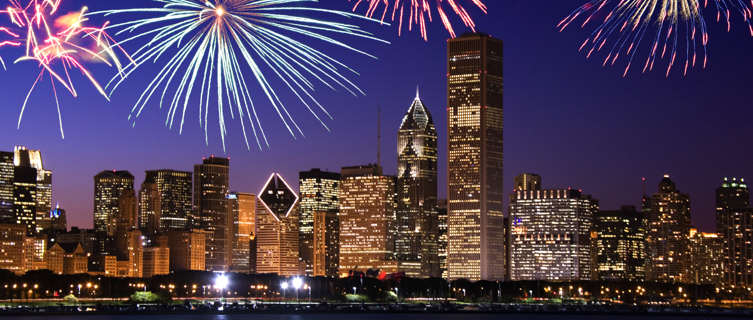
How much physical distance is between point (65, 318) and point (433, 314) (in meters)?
59.6

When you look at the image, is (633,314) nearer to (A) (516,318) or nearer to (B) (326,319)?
(A) (516,318)

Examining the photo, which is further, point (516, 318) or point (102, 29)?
point (516, 318)

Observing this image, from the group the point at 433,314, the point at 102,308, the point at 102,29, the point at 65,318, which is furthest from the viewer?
the point at 433,314

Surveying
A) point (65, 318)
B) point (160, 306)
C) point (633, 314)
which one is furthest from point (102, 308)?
point (633, 314)

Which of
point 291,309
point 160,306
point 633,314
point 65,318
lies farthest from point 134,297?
point 633,314

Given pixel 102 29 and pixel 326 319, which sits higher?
pixel 102 29

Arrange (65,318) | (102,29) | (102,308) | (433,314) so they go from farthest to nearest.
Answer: (433,314) < (102,308) < (65,318) < (102,29)

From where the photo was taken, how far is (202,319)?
15275cm

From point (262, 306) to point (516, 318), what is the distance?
40552mm

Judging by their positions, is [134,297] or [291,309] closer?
[291,309]

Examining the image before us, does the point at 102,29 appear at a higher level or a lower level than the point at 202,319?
higher

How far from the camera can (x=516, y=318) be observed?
175m

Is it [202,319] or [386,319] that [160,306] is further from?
[386,319]

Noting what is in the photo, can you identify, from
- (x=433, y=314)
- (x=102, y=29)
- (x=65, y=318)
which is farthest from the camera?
(x=433, y=314)
